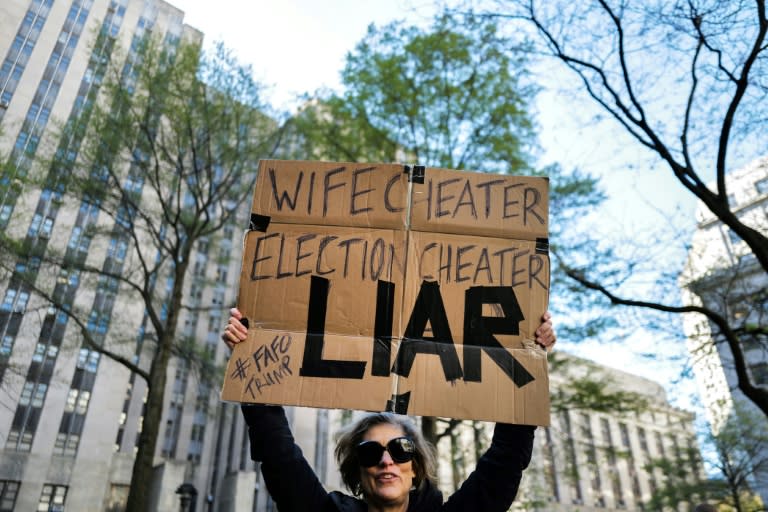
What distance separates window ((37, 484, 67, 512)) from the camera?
85.7 feet

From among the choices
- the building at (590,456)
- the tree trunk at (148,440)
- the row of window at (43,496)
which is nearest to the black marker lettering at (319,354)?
the tree trunk at (148,440)

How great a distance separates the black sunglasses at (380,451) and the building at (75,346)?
10.1 m

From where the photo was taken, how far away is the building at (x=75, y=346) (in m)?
11.0

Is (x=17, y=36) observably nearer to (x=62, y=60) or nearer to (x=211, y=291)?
(x=62, y=60)

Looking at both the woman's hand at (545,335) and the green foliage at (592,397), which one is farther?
the green foliage at (592,397)

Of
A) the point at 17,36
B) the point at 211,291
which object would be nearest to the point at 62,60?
the point at 17,36

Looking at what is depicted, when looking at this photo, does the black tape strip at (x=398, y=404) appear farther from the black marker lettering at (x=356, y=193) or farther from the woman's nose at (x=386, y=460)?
the black marker lettering at (x=356, y=193)

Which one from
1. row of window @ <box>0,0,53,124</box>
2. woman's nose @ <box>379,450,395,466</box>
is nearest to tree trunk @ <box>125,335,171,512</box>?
row of window @ <box>0,0,53,124</box>

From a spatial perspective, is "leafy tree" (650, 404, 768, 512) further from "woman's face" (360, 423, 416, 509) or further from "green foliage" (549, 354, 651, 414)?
"woman's face" (360, 423, 416, 509)

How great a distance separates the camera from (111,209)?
14.2 m

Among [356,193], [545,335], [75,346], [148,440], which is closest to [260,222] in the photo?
[356,193]

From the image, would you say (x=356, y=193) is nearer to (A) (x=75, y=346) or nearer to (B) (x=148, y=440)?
(B) (x=148, y=440)

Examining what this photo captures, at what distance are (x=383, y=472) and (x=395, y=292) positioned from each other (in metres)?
0.81

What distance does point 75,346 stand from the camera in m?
13.8
